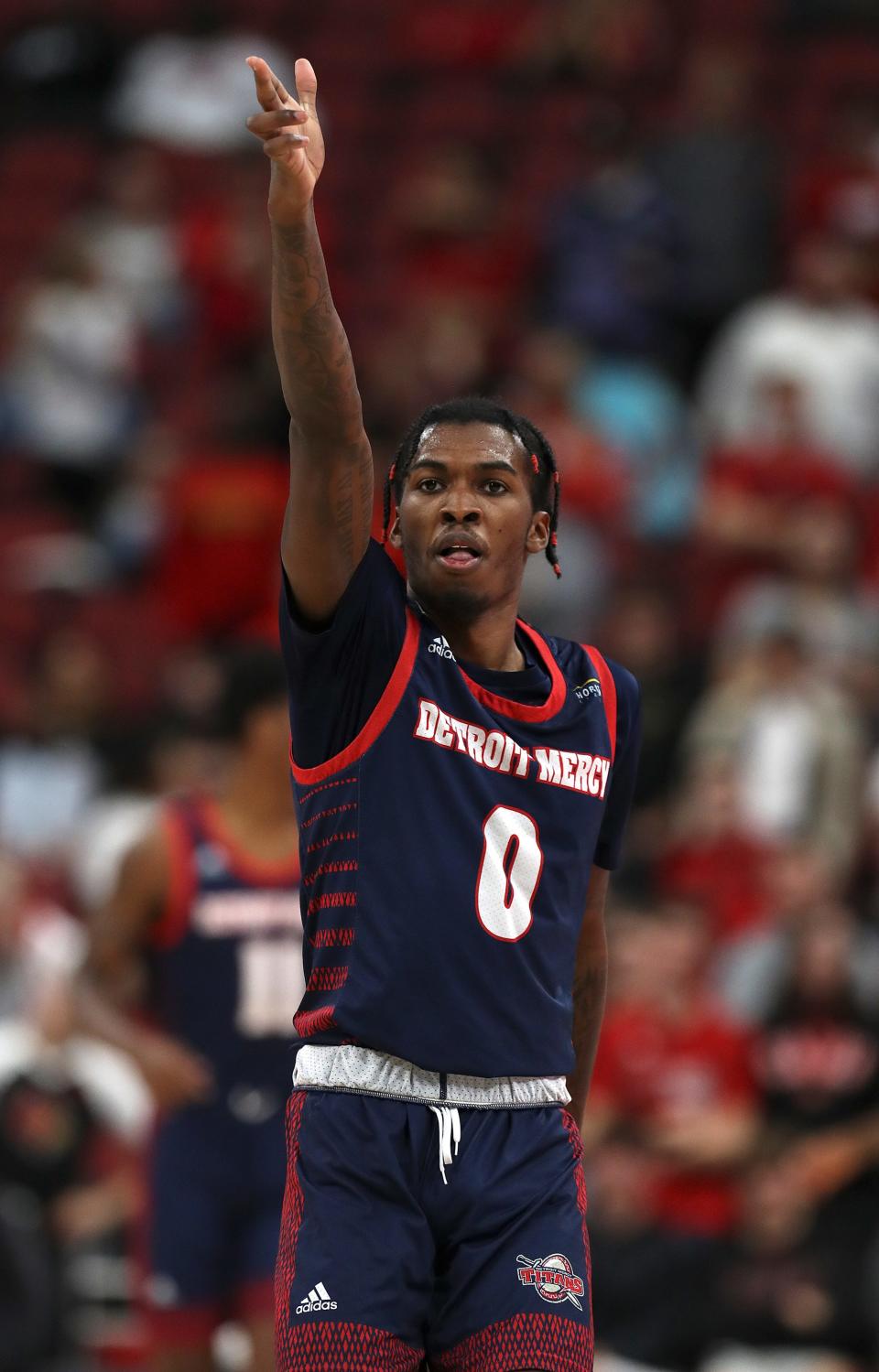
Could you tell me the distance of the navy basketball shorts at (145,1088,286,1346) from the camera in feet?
21.8

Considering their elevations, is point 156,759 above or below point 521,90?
below

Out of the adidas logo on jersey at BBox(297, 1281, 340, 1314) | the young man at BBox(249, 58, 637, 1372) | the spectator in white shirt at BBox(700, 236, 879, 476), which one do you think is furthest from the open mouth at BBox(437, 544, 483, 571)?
the spectator in white shirt at BBox(700, 236, 879, 476)

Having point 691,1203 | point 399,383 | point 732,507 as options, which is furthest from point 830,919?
point 399,383

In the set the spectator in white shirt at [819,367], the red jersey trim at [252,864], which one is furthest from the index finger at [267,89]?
the spectator in white shirt at [819,367]

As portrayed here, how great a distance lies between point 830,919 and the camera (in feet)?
31.1

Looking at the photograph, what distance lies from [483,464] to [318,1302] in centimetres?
152

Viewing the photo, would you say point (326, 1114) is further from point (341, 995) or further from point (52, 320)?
point (52, 320)

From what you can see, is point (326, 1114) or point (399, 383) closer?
point (326, 1114)

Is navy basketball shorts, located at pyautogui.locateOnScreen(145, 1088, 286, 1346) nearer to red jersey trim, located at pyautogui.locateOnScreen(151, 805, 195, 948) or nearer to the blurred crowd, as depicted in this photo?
red jersey trim, located at pyautogui.locateOnScreen(151, 805, 195, 948)

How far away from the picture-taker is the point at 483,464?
13.8 ft

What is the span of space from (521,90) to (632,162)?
1.57m

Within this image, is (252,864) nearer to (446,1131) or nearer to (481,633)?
(481,633)

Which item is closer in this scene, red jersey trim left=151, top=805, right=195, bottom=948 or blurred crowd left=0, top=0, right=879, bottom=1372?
red jersey trim left=151, top=805, right=195, bottom=948

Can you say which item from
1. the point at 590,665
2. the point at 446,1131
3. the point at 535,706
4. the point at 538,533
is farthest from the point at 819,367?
the point at 446,1131
